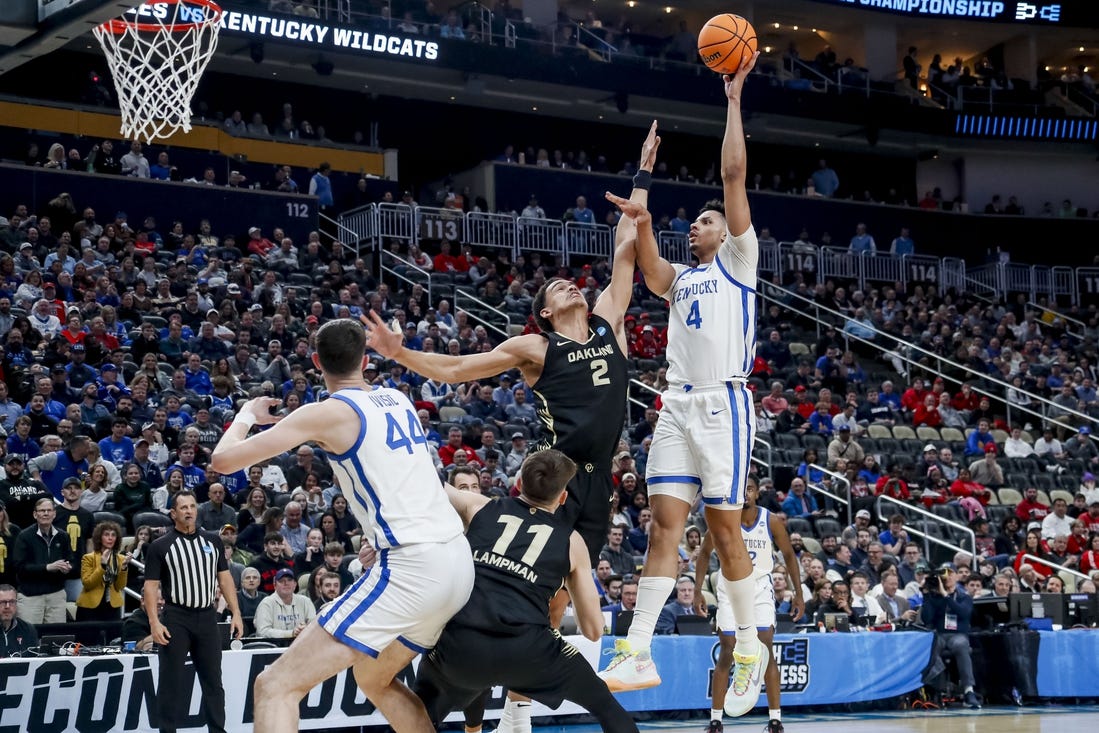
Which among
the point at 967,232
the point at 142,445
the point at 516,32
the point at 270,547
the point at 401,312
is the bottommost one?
the point at 270,547

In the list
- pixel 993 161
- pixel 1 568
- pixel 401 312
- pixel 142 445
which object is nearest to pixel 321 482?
pixel 142 445

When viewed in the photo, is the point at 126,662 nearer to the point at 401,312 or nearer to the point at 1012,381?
the point at 401,312

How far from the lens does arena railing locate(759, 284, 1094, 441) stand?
85.2 ft

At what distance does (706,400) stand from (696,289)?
68cm

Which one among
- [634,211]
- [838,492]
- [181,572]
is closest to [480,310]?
[838,492]

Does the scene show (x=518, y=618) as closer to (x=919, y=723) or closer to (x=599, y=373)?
(x=599, y=373)

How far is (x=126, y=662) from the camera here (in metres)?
11.5

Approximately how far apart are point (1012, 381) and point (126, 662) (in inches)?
780

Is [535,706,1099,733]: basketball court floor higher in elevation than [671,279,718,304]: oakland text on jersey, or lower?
lower

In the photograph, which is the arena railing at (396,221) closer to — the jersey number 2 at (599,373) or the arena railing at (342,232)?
the arena railing at (342,232)

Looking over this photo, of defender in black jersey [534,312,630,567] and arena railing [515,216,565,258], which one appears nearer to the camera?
defender in black jersey [534,312,630,567]

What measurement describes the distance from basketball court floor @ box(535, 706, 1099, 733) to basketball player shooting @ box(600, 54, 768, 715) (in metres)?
5.10

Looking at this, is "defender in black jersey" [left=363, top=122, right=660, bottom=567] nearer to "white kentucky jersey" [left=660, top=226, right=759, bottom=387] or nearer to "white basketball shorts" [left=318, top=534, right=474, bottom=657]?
"white kentucky jersey" [left=660, top=226, right=759, bottom=387]

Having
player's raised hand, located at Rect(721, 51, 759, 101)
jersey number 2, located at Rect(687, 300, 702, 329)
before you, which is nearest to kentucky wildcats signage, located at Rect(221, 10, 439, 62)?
player's raised hand, located at Rect(721, 51, 759, 101)
